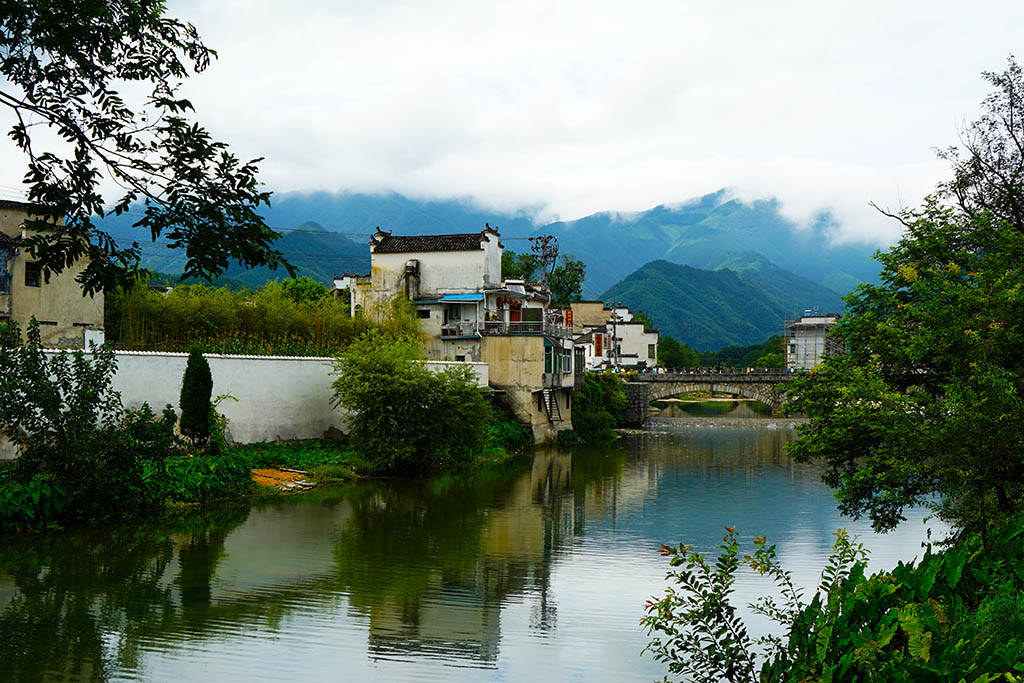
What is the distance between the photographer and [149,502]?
732 inches

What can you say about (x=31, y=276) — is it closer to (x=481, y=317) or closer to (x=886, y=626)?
(x=481, y=317)

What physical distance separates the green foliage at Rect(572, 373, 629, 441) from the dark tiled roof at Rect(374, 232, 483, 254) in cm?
876

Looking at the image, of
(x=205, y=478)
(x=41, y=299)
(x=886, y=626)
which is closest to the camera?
(x=886, y=626)

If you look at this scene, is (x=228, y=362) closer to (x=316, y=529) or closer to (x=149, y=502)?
(x=149, y=502)

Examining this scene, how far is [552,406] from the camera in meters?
38.9

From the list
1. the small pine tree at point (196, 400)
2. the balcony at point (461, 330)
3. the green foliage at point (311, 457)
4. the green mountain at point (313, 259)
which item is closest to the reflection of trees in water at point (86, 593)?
the small pine tree at point (196, 400)

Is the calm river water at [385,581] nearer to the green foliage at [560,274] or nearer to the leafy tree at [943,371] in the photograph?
the leafy tree at [943,371]

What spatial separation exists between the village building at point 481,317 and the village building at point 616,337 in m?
29.5

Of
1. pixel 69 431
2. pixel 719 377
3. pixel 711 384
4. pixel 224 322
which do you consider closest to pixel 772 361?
pixel 711 384

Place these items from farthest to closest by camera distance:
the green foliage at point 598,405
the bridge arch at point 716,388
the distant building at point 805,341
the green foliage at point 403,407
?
the distant building at point 805,341, the bridge arch at point 716,388, the green foliage at point 598,405, the green foliage at point 403,407

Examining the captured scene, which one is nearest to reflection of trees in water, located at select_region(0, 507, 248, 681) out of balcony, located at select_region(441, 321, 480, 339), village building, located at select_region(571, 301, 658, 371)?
balcony, located at select_region(441, 321, 480, 339)

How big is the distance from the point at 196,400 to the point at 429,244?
18.7 m

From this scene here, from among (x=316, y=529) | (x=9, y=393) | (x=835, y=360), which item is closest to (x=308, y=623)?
(x=316, y=529)

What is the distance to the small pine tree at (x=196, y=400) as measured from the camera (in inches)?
845
